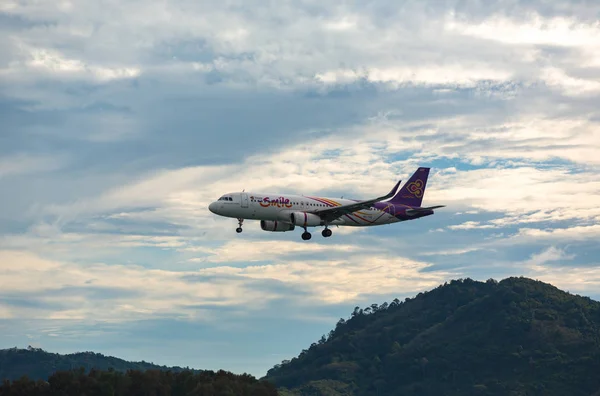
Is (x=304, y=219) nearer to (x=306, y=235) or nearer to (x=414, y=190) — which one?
(x=306, y=235)

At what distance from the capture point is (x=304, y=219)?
367 feet

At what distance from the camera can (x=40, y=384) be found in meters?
142

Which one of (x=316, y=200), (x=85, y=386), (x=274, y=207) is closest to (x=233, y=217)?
(x=274, y=207)

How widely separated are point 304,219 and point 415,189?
91.1 feet

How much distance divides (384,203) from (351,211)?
1110 cm

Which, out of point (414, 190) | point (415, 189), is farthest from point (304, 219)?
point (415, 189)

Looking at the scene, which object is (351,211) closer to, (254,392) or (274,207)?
(274,207)

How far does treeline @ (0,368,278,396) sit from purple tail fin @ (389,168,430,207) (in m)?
49.0

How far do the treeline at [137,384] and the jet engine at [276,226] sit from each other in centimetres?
4465

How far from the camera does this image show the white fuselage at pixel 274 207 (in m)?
108

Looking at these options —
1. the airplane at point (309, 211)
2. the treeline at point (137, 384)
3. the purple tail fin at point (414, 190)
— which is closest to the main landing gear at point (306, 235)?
the airplane at point (309, 211)

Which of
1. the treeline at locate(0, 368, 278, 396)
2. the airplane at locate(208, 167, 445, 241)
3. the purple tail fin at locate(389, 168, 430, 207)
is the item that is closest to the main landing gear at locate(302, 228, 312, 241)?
the airplane at locate(208, 167, 445, 241)

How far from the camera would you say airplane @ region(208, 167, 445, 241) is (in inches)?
4262

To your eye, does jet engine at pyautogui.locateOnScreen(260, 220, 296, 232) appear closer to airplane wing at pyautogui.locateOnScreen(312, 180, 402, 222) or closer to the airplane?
the airplane
